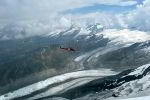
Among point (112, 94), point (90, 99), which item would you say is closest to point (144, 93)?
point (112, 94)

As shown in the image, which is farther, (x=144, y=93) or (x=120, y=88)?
(x=120, y=88)

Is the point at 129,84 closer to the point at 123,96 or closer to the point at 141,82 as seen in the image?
the point at 141,82

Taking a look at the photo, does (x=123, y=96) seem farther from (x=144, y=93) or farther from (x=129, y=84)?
(x=129, y=84)

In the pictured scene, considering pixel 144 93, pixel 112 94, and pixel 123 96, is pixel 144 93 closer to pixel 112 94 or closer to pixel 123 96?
pixel 123 96

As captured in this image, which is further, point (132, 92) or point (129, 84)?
point (129, 84)

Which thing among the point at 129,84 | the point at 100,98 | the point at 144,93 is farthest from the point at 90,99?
the point at 144,93

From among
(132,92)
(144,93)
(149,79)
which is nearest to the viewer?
(144,93)

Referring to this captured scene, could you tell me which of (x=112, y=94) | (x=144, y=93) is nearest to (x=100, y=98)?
(x=112, y=94)

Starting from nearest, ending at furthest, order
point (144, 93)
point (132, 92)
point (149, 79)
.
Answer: point (144, 93)
point (132, 92)
point (149, 79)
